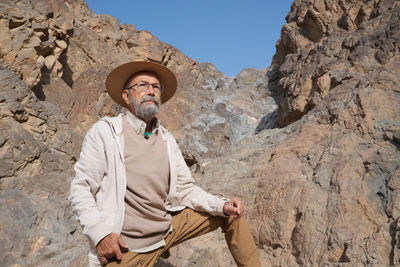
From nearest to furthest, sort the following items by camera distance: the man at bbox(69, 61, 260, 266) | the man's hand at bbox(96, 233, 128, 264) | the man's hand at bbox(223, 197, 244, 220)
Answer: the man's hand at bbox(96, 233, 128, 264) < the man at bbox(69, 61, 260, 266) < the man's hand at bbox(223, 197, 244, 220)

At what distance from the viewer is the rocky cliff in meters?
2.98

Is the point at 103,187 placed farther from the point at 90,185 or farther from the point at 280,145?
the point at 280,145

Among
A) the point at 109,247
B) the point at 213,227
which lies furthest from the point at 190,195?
the point at 109,247

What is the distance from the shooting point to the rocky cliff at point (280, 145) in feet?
9.79

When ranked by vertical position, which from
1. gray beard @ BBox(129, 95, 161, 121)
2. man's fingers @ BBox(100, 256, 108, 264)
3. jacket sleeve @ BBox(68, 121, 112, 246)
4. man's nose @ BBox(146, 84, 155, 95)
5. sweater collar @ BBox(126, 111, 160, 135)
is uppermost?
man's nose @ BBox(146, 84, 155, 95)

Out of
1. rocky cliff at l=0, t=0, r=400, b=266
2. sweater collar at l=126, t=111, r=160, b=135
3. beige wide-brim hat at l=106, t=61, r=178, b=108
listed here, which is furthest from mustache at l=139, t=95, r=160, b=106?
rocky cliff at l=0, t=0, r=400, b=266

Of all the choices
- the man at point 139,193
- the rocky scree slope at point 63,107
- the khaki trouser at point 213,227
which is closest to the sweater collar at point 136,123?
the man at point 139,193

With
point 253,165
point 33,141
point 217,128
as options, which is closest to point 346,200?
point 253,165

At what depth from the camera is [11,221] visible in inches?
183

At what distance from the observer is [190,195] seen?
2.64m

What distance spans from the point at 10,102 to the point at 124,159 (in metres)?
6.64

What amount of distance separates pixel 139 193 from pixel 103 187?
26cm

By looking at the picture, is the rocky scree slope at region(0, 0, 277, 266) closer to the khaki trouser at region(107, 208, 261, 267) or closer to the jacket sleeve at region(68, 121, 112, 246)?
the khaki trouser at region(107, 208, 261, 267)

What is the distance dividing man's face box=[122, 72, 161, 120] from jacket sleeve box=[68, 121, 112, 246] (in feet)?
1.16
